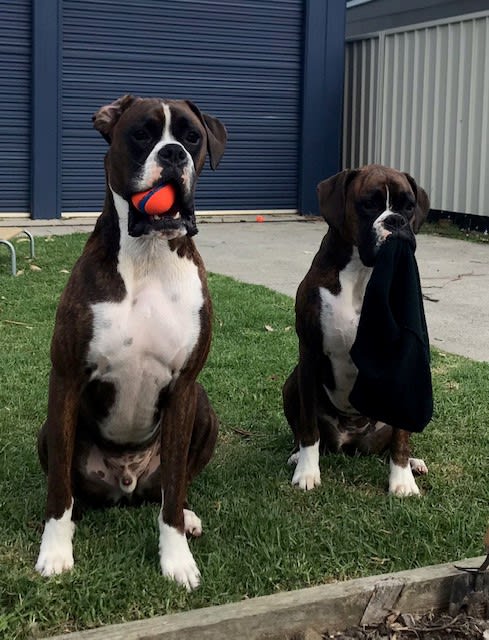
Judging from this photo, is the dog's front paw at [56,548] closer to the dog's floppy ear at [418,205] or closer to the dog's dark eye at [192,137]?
the dog's dark eye at [192,137]

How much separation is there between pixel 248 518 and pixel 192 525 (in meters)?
0.23

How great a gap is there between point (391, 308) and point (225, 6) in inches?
465

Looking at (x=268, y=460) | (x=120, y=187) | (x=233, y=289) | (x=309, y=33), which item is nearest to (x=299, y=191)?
Result: (x=309, y=33)

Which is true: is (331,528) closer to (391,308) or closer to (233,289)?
(391,308)

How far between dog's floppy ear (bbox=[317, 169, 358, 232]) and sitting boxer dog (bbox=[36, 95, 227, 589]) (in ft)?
2.29

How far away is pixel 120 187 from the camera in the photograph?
270 centimetres

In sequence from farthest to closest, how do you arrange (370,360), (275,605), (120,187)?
(370,360) → (120,187) → (275,605)

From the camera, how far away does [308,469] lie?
3568 millimetres

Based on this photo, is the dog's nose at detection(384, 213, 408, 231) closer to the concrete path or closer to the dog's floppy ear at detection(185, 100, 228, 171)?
the dog's floppy ear at detection(185, 100, 228, 171)

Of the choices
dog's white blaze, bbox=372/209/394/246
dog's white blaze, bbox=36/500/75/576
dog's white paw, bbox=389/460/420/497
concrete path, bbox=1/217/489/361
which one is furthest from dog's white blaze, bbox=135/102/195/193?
concrete path, bbox=1/217/489/361

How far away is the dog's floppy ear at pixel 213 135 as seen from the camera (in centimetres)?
287

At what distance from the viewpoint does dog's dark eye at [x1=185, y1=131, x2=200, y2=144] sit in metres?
2.73

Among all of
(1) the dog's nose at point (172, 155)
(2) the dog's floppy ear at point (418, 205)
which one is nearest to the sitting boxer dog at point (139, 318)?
(1) the dog's nose at point (172, 155)

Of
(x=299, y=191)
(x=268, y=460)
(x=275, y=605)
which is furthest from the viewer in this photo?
(x=299, y=191)
